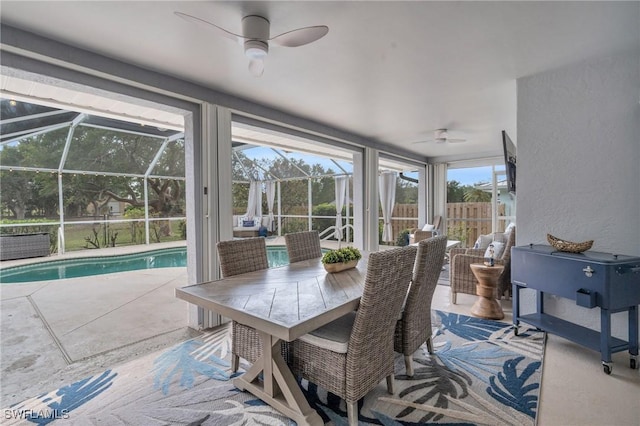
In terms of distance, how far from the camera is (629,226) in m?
2.61

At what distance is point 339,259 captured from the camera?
2.44 metres

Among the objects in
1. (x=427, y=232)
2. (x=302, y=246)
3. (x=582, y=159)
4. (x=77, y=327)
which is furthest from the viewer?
(x=427, y=232)

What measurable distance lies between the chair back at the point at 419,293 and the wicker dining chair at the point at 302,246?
121cm

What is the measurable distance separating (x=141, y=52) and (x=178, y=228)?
836cm

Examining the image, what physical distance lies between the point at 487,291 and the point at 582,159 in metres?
1.59

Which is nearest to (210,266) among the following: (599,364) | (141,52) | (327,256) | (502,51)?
(327,256)

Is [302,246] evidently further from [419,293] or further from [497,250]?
[497,250]

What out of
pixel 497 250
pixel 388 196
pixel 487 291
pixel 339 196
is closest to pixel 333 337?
pixel 487 291

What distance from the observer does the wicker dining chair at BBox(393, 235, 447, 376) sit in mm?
2133

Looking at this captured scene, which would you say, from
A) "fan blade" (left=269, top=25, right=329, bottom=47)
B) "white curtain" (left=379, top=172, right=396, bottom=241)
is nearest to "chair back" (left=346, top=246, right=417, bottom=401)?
"fan blade" (left=269, top=25, right=329, bottom=47)

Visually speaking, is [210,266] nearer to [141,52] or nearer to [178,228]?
[141,52]

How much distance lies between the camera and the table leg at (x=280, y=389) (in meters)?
1.76

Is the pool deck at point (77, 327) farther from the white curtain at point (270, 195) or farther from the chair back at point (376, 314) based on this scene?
the white curtain at point (270, 195)

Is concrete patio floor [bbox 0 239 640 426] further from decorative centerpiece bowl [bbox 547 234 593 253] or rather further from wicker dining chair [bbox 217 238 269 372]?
wicker dining chair [bbox 217 238 269 372]
